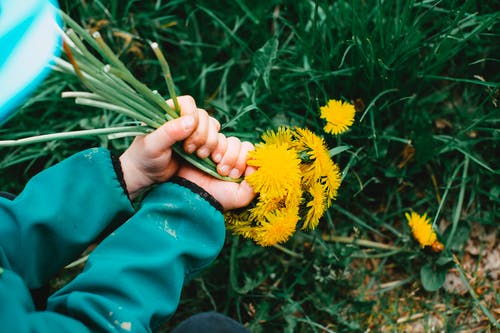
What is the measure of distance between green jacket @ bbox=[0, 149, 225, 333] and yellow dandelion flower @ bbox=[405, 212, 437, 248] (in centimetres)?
53

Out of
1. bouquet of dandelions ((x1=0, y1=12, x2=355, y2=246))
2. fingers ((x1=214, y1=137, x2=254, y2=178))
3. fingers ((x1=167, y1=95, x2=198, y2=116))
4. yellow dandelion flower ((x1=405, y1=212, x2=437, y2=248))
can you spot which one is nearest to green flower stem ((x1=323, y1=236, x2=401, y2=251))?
yellow dandelion flower ((x1=405, y1=212, x2=437, y2=248))

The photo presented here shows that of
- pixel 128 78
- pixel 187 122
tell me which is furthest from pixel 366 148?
pixel 128 78

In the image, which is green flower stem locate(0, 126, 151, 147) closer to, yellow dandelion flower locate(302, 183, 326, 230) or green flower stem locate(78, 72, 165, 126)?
green flower stem locate(78, 72, 165, 126)

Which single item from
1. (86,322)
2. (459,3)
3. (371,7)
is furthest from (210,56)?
(86,322)

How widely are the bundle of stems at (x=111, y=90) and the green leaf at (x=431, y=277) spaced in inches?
25.3

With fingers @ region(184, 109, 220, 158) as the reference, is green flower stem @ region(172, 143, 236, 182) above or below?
below

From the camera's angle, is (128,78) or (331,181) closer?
(128,78)

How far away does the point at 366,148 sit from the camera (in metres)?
1.29

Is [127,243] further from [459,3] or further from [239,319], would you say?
[459,3]

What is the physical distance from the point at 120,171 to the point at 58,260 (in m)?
0.23

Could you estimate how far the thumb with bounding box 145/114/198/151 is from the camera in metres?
0.89

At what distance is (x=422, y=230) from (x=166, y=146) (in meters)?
0.69

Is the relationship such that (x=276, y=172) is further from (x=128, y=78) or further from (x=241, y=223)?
(x=128, y=78)

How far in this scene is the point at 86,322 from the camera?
88cm
